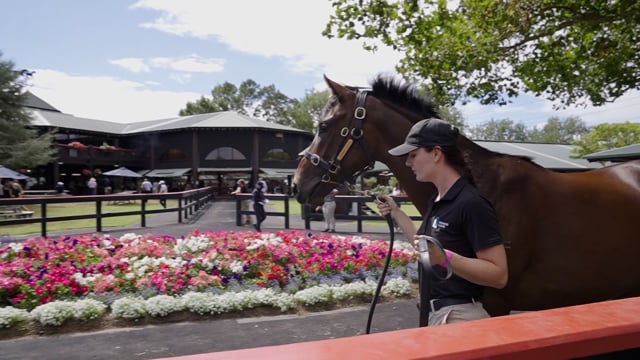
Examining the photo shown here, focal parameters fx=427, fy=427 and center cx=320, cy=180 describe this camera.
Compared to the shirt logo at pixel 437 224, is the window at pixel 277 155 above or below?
above

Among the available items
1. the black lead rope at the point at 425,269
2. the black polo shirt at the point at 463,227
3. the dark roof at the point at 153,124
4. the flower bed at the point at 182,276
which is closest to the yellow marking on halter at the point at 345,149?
the black polo shirt at the point at 463,227

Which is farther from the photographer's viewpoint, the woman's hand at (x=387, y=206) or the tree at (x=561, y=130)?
the tree at (x=561, y=130)

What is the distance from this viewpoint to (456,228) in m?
1.92

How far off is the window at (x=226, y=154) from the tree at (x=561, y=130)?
87.2 metres

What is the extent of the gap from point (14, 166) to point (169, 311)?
29913 mm

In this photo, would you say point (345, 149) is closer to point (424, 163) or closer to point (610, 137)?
point (424, 163)

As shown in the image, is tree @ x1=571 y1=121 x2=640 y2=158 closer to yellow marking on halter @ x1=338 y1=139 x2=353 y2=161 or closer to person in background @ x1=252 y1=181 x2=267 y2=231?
person in background @ x1=252 y1=181 x2=267 y2=231

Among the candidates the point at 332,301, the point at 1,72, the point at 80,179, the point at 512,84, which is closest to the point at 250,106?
the point at 80,179

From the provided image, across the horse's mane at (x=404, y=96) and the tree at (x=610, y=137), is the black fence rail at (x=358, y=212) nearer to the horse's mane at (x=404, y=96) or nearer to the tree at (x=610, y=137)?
the horse's mane at (x=404, y=96)

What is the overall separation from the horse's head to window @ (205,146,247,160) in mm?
40018

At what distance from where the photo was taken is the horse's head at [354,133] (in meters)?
3.31

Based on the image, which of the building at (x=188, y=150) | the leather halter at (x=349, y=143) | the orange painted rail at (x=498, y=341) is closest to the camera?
the orange painted rail at (x=498, y=341)

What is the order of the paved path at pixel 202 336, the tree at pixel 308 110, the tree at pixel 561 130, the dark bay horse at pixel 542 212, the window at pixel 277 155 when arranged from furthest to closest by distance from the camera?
the tree at pixel 561 130 < the tree at pixel 308 110 < the window at pixel 277 155 < the paved path at pixel 202 336 < the dark bay horse at pixel 542 212

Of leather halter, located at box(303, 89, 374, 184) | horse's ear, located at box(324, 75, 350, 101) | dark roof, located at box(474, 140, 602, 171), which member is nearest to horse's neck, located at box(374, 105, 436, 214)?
leather halter, located at box(303, 89, 374, 184)
